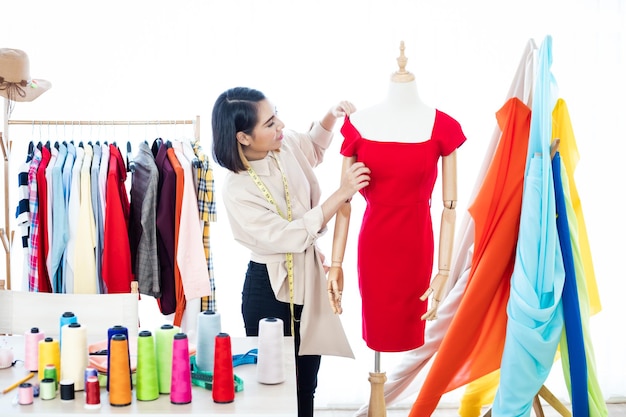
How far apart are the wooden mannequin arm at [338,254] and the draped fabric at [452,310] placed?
23.1 inches

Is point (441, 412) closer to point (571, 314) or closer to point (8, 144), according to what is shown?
point (571, 314)

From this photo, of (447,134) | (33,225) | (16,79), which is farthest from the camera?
(33,225)

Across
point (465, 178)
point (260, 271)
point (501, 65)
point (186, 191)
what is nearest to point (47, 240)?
point (186, 191)

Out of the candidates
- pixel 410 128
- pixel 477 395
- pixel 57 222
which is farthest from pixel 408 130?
pixel 57 222

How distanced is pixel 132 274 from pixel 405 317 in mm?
1255

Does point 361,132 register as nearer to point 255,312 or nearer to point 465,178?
point 255,312

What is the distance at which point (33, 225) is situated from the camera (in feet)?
10.2

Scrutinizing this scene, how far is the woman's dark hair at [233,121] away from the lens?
2576 millimetres

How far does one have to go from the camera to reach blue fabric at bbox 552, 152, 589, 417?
2467mm

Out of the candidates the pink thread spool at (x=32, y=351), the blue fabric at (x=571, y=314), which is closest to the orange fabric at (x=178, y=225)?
the pink thread spool at (x=32, y=351)

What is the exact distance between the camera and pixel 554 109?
2627 millimetres

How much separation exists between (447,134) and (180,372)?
1.16 meters

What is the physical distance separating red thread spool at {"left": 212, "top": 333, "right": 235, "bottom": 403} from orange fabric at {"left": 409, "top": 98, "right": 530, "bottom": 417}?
1.08 meters

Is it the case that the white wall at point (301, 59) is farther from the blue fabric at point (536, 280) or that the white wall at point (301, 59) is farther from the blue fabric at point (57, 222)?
the blue fabric at point (536, 280)
